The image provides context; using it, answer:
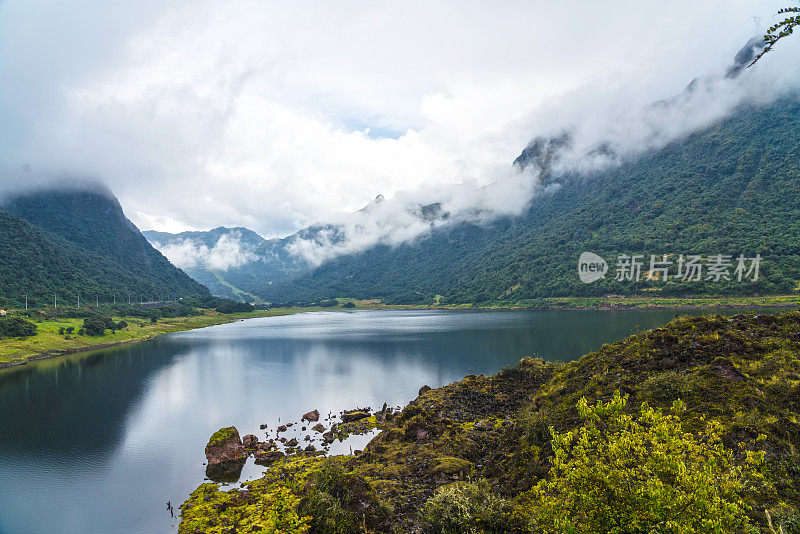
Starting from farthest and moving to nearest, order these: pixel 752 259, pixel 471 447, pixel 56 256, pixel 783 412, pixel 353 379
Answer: pixel 56 256 < pixel 752 259 < pixel 353 379 < pixel 471 447 < pixel 783 412

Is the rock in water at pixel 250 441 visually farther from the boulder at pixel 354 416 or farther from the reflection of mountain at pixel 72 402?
the reflection of mountain at pixel 72 402

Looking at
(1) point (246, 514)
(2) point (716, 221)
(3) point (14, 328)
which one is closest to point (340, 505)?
(1) point (246, 514)

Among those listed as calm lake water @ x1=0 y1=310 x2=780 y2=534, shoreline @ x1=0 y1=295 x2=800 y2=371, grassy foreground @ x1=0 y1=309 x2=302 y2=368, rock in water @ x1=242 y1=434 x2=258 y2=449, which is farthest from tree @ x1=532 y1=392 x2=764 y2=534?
grassy foreground @ x1=0 y1=309 x2=302 y2=368

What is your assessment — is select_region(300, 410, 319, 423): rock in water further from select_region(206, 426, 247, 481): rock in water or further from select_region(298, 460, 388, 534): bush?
select_region(298, 460, 388, 534): bush

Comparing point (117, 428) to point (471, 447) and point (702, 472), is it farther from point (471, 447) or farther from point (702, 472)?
point (702, 472)

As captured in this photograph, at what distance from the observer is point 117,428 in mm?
36094

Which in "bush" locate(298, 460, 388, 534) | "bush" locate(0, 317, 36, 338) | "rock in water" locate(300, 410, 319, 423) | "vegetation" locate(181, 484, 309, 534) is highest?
"bush" locate(298, 460, 388, 534)

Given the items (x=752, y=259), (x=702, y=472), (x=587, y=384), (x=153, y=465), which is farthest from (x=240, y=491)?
(x=752, y=259)

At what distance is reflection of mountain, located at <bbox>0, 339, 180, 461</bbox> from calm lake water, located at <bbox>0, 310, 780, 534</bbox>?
178 millimetres

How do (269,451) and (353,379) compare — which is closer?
(269,451)

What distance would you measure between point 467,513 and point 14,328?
103m

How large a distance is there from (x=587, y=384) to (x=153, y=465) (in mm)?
30972

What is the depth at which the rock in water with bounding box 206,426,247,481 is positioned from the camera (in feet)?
85.5

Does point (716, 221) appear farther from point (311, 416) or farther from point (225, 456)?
point (225, 456)
